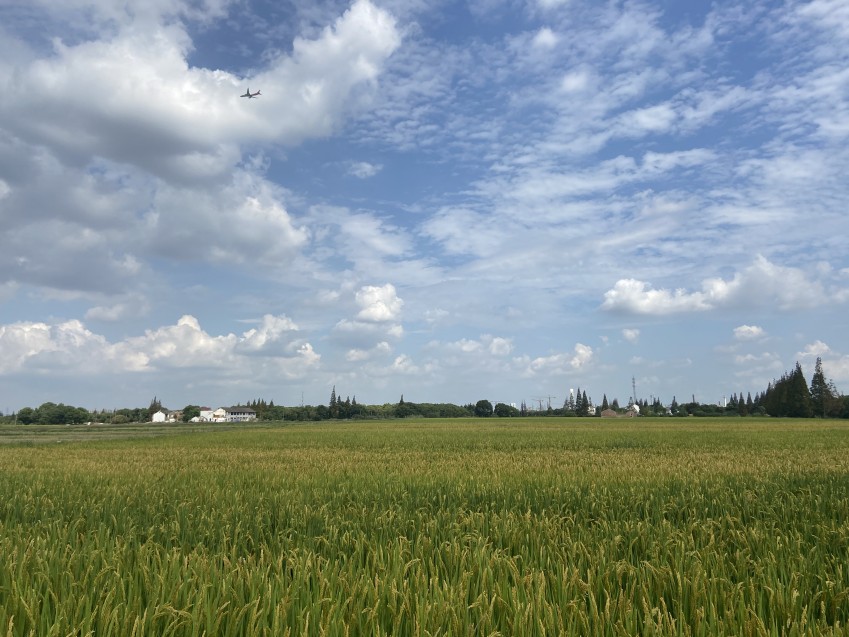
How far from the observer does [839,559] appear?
551 centimetres

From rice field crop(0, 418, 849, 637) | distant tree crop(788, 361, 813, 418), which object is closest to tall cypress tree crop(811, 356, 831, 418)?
distant tree crop(788, 361, 813, 418)

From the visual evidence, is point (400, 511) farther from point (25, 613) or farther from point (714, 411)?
point (714, 411)

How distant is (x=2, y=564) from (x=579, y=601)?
208 inches

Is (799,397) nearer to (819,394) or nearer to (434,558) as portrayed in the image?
(819,394)

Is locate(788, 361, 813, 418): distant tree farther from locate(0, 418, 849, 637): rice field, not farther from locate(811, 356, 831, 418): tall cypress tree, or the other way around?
locate(0, 418, 849, 637): rice field

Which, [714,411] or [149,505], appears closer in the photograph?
[149,505]

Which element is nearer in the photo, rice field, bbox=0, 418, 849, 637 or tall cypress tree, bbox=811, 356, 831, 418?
rice field, bbox=0, 418, 849, 637

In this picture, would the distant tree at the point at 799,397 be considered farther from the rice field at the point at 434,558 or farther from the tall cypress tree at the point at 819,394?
the rice field at the point at 434,558

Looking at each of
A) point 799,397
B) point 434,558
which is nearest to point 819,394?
point 799,397

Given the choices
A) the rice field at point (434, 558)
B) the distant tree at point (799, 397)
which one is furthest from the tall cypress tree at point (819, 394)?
the rice field at point (434, 558)

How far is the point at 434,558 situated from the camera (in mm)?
5598

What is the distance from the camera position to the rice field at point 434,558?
11.5 feet

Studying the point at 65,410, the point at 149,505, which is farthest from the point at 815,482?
the point at 65,410

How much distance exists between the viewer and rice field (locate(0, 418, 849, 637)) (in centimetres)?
349
